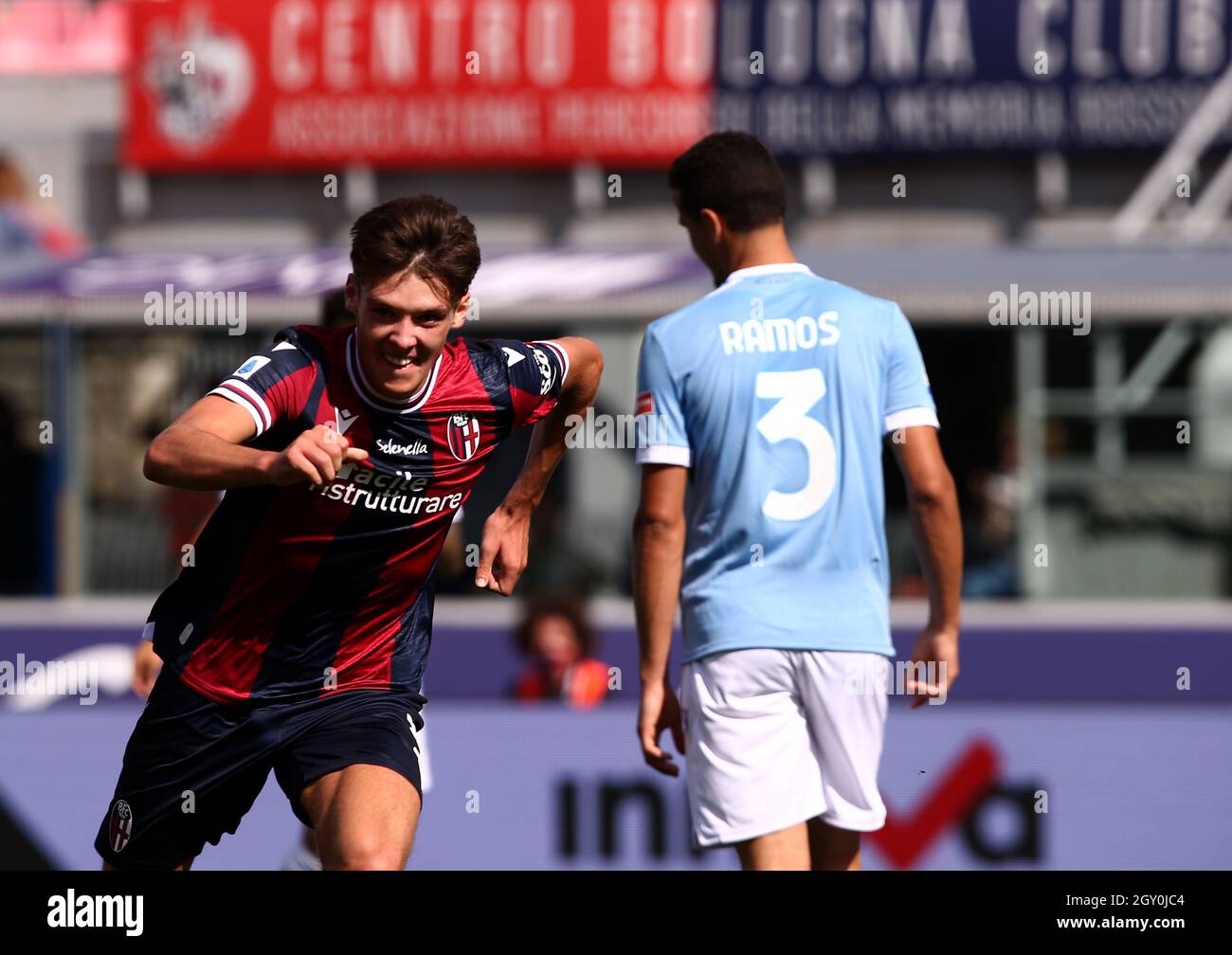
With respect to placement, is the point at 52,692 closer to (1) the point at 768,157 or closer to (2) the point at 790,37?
(1) the point at 768,157

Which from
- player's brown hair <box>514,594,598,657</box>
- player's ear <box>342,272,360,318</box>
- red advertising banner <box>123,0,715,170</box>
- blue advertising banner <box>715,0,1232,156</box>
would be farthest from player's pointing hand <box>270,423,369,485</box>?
red advertising banner <box>123,0,715,170</box>

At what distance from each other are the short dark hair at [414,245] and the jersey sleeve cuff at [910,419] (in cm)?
106

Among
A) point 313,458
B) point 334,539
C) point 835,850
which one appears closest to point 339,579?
point 334,539

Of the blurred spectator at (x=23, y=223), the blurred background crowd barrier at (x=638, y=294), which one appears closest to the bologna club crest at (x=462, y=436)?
the blurred background crowd barrier at (x=638, y=294)

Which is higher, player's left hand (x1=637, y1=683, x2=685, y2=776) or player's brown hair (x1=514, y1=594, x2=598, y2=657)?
player's left hand (x1=637, y1=683, x2=685, y2=776)

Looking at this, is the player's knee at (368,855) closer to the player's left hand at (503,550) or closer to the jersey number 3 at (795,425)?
the player's left hand at (503,550)

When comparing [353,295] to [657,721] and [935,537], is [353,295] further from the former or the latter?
[935,537]

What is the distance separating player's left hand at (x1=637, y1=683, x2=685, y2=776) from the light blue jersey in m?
0.12

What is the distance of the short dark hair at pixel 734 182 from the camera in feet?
12.7

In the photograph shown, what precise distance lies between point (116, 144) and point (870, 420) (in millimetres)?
13110

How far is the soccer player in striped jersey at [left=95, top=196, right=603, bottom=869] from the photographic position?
336cm

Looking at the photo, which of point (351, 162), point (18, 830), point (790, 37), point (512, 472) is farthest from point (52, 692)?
point (790, 37)

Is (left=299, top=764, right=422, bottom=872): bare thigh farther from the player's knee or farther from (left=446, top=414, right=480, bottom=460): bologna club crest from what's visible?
(left=446, top=414, right=480, bottom=460): bologna club crest

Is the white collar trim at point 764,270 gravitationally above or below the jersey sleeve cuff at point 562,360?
above
